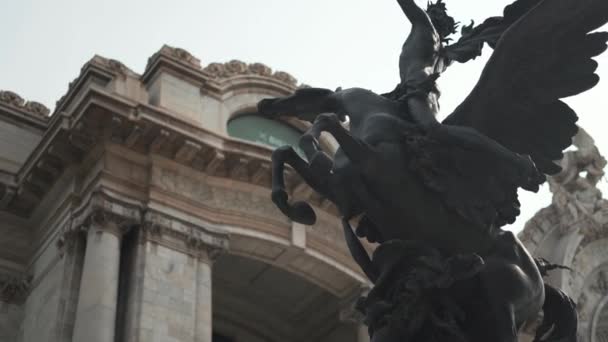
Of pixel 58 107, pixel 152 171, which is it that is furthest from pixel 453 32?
pixel 58 107

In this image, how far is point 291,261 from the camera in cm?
1902

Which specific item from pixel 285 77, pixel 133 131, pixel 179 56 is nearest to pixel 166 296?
pixel 133 131

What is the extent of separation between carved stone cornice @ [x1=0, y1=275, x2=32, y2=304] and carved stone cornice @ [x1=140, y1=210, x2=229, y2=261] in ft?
8.95

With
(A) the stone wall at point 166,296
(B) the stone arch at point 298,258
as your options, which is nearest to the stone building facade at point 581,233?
(B) the stone arch at point 298,258

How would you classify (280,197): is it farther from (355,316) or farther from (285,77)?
(285,77)

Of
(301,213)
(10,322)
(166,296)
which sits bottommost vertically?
(301,213)

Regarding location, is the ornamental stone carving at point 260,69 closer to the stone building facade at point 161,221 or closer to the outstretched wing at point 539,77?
the stone building facade at point 161,221

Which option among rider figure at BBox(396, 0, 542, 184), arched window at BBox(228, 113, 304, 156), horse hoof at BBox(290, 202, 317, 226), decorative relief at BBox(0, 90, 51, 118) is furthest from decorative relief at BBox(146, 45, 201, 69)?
horse hoof at BBox(290, 202, 317, 226)

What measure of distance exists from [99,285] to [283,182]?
11086mm

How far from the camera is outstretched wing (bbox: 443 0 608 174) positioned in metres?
5.14

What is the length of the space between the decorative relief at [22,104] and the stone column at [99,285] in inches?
202

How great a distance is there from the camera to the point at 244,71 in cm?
2117

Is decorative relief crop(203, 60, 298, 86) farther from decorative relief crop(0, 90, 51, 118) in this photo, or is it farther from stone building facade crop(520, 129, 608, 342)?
stone building facade crop(520, 129, 608, 342)

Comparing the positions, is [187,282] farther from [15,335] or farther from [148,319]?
[15,335]
